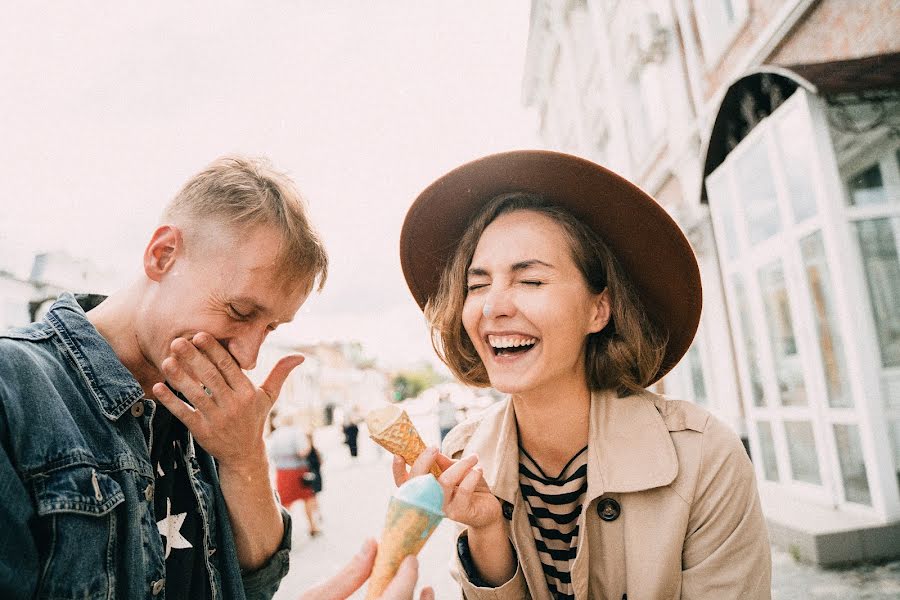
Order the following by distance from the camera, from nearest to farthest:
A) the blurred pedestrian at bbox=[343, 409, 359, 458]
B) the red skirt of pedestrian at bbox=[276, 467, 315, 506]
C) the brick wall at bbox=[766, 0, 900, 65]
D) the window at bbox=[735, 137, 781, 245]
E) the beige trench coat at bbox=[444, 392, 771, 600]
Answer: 1. the beige trench coat at bbox=[444, 392, 771, 600]
2. the brick wall at bbox=[766, 0, 900, 65]
3. the window at bbox=[735, 137, 781, 245]
4. the red skirt of pedestrian at bbox=[276, 467, 315, 506]
5. the blurred pedestrian at bbox=[343, 409, 359, 458]

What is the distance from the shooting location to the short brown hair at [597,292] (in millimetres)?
2293

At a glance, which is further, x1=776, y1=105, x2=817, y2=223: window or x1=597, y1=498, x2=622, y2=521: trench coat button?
x1=776, y1=105, x2=817, y2=223: window

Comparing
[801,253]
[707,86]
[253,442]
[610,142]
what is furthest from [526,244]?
[610,142]

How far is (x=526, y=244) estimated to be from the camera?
2.14 m

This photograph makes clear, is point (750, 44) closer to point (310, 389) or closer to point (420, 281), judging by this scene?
point (420, 281)

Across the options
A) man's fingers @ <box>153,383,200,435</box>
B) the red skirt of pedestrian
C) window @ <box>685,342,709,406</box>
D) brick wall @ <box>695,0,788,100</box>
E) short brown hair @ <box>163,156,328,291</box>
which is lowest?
the red skirt of pedestrian

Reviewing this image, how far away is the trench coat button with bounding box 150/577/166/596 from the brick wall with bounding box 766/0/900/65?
6494 millimetres

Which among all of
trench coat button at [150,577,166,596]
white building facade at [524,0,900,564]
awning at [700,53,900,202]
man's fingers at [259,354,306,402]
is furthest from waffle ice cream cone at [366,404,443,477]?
awning at [700,53,900,202]

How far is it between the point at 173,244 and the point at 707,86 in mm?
9801

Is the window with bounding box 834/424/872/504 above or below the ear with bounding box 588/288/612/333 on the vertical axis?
below

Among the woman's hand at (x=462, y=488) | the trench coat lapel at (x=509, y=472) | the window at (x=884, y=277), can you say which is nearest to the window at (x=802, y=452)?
the window at (x=884, y=277)

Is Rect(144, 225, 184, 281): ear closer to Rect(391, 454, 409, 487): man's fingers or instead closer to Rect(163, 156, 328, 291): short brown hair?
Rect(163, 156, 328, 291): short brown hair

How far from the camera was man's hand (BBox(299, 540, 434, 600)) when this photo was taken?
116 cm

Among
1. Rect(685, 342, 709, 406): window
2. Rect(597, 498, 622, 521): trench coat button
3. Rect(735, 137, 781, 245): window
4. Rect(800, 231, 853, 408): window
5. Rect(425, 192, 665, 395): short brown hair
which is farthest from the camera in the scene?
Rect(685, 342, 709, 406): window
